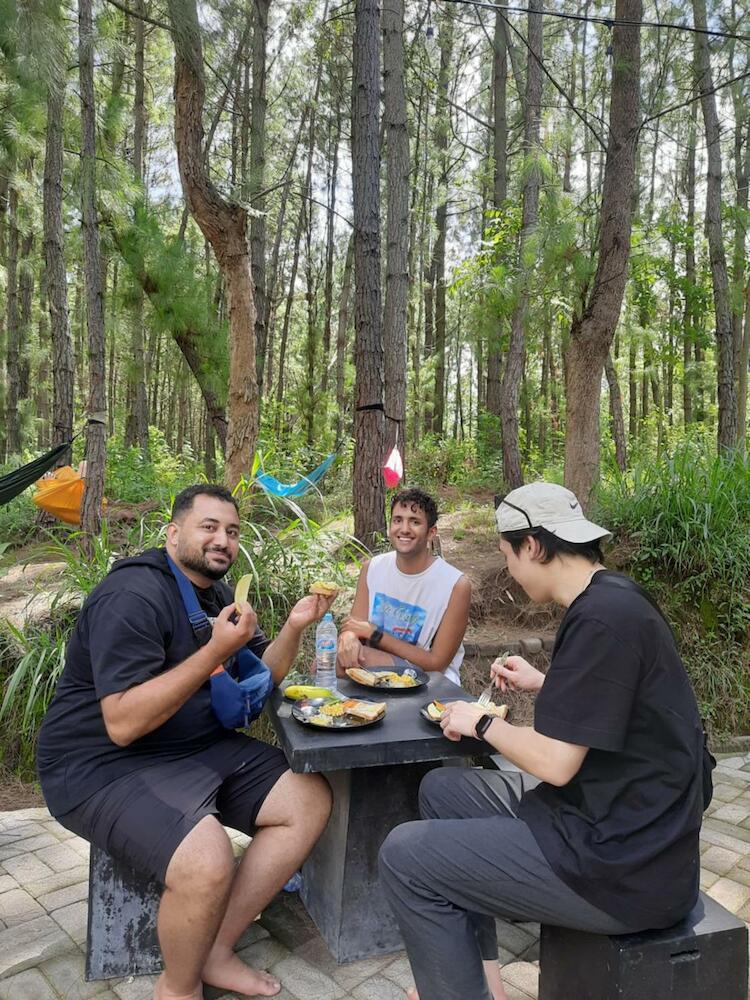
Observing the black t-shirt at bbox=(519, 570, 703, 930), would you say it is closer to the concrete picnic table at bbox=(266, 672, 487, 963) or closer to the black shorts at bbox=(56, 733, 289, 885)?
the concrete picnic table at bbox=(266, 672, 487, 963)

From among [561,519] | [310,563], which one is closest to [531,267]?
[310,563]

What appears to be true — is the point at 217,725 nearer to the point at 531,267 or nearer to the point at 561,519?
the point at 561,519

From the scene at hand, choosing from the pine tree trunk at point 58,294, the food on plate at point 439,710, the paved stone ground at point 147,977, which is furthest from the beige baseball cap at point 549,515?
the pine tree trunk at point 58,294

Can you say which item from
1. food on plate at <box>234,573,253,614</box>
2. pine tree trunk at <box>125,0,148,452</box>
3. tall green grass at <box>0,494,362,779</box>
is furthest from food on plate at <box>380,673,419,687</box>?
pine tree trunk at <box>125,0,148,452</box>

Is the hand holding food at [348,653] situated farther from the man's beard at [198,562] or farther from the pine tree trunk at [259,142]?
the pine tree trunk at [259,142]

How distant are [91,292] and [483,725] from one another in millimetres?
4267

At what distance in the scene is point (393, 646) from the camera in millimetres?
2773

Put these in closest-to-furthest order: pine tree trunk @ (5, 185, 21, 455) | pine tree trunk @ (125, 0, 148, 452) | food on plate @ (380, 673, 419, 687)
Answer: food on plate @ (380, 673, 419, 687), pine tree trunk @ (125, 0, 148, 452), pine tree trunk @ (5, 185, 21, 455)

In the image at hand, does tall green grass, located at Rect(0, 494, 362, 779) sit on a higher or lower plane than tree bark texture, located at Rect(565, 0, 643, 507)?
lower

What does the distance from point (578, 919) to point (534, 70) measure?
8400 mm

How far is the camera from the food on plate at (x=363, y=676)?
2363 mm

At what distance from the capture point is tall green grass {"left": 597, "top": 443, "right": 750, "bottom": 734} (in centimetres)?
421

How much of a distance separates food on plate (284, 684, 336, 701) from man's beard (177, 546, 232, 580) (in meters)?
0.45

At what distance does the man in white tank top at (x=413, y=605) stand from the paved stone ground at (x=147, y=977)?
2.92 feet
